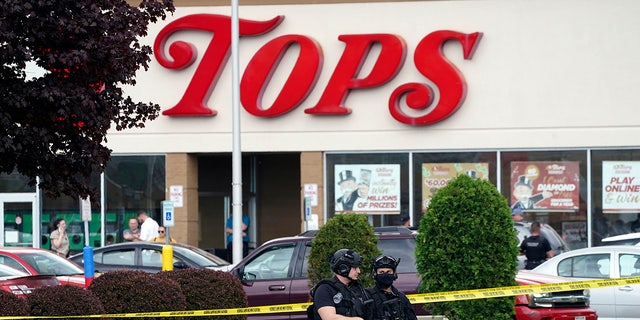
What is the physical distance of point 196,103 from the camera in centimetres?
3003

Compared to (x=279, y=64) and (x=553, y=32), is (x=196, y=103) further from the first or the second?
(x=553, y=32)

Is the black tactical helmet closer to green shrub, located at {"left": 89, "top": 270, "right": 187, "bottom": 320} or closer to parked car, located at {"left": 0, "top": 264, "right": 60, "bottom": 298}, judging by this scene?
green shrub, located at {"left": 89, "top": 270, "right": 187, "bottom": 320}

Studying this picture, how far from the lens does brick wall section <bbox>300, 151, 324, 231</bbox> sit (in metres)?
30.1

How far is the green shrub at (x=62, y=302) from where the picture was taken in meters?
11.8

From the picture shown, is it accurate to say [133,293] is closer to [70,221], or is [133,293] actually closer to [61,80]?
[61,80]

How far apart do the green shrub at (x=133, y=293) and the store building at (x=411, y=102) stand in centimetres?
1561

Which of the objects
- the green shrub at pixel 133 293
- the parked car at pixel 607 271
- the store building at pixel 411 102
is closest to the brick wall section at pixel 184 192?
the store building at pixel 411 102

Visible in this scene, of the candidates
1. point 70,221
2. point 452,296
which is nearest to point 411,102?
point 70,221

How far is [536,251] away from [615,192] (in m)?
7.46

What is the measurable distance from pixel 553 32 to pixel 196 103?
874 cm

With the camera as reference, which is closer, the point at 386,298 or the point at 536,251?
the point at 386,298

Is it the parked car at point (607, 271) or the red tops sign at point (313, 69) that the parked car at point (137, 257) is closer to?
the parked car at point (607, 271)

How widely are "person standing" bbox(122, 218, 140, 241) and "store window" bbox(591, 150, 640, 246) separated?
1080cm

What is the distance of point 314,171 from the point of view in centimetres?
3014
